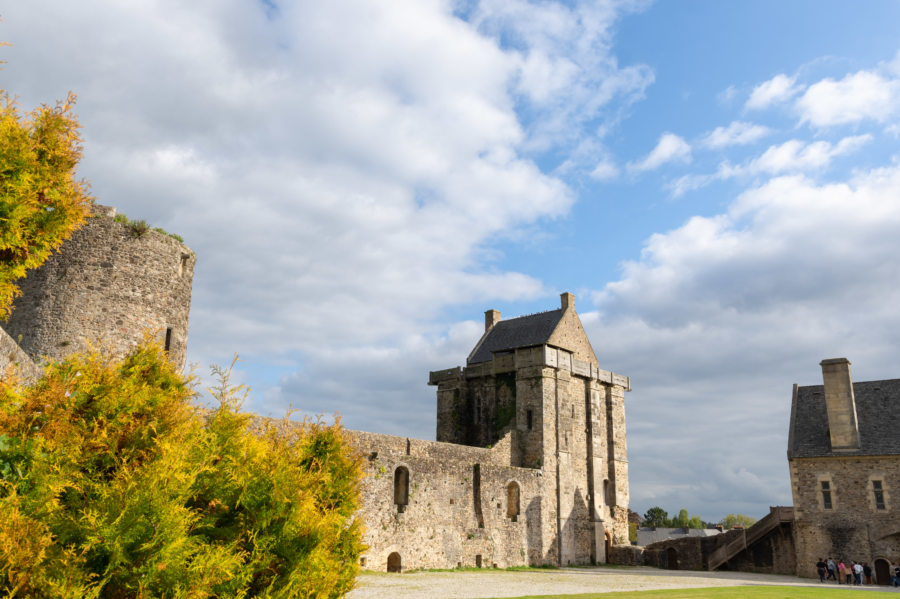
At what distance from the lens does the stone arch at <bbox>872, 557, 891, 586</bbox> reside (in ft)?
99.4

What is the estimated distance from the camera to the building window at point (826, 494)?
105ft

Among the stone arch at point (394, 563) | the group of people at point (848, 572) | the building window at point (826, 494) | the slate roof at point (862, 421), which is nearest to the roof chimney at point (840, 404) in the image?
the slate roof at point (862, 421)

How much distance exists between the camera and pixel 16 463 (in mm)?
5523

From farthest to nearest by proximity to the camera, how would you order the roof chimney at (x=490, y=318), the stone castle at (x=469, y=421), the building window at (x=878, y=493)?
1. the roof chimney at (x=490, y=318)
2. the building window at (x=878, y=493)
3. the stone castle at (x=469, y=421)

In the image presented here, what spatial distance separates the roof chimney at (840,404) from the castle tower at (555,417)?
34.5 feet

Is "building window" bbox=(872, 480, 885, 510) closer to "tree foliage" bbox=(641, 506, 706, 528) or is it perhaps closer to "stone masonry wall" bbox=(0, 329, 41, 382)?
"stone masonry wall" bbox=(0, 329, 41, 382)

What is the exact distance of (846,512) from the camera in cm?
3145

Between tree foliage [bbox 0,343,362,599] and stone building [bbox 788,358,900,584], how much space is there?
103 feet

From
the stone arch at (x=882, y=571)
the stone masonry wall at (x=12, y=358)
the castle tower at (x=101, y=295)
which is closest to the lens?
the stone masonry wall at (x=12, y=358)

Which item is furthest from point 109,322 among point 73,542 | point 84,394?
point 73,542

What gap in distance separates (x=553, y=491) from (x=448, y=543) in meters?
7.96

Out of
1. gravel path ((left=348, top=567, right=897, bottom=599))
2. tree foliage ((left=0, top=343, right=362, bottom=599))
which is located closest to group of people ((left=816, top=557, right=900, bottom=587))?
gravel path ((left=348, top=567, right=897, bottom=599))

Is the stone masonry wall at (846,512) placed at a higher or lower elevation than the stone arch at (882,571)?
higher

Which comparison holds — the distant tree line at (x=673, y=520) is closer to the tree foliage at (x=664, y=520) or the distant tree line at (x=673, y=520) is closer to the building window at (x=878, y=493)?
the tree foliage at (x=664, y=520)
